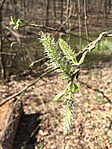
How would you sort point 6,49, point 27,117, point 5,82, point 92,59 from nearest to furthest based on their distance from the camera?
point 27,117, point 5,82, point 92,59, point 6,49

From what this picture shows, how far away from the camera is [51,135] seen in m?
2.98

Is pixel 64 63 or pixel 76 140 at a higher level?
pixel 64 63

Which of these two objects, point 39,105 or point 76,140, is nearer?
point 76,140

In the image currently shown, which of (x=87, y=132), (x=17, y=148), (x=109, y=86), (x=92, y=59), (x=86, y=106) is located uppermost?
(x=92, y=59)

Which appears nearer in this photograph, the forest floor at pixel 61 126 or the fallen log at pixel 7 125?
the fallen log at pixel 7 125

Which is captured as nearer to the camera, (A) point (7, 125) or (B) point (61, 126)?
(A) point (7, 125)

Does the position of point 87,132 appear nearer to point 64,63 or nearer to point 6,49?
point 64,63

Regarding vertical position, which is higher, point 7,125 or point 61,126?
point 7,125

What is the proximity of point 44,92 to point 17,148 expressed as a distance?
5.27 ft

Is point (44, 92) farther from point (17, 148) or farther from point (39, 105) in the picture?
point (17, 148)

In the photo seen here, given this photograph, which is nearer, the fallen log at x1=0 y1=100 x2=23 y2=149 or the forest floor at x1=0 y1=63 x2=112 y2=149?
the fallen log at x1=0 y1=100 x2=23 y2=149

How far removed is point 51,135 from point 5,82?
2140 mm

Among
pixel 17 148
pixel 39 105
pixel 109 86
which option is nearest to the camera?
pixel 17 148

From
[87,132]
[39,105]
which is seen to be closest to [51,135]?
[87,132]
